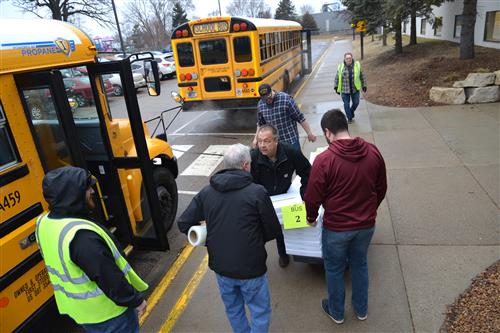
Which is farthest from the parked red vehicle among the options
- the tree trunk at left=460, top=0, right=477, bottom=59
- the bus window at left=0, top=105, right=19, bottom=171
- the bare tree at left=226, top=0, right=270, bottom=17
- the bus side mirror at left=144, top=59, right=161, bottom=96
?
the bare tree at left=226, top=0, right=270, bottom=17

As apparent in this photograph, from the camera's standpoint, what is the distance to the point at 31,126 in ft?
9.69

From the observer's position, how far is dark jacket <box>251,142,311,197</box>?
11.3 feet

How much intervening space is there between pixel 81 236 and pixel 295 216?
1.78 meters

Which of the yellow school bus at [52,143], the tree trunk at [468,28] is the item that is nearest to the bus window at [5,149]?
the yellow school bus at [52,143]

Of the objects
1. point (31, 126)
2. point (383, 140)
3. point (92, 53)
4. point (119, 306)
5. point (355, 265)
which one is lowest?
point (383, 140)

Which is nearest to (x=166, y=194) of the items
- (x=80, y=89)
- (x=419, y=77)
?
(x=80, y=89)

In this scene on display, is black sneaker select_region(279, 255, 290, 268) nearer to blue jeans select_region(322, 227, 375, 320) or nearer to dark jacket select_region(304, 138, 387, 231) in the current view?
blue jeans select_region(322, 227, 375, 320)

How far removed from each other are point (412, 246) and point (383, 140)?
4086 mm

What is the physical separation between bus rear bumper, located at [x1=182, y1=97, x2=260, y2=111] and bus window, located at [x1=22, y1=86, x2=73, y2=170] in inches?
264

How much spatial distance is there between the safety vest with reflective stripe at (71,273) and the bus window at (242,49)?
8.01 meters

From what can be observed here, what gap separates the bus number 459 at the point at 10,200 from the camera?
2713mm

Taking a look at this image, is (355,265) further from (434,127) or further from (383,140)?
(434,127)

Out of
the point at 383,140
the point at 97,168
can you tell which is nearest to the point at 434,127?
the point at 383,140

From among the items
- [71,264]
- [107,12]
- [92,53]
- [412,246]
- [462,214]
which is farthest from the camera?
[107,12]
